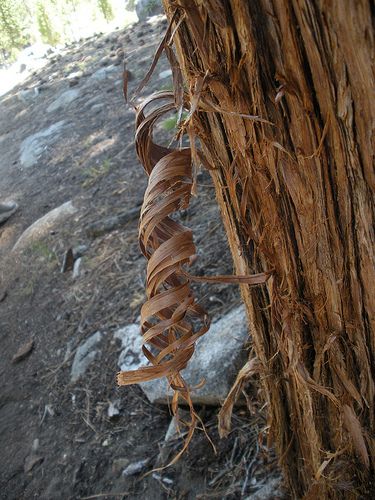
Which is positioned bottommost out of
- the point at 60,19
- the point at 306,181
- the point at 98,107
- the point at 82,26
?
the point at 98,107

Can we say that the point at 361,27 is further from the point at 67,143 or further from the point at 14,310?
the point at 67,143

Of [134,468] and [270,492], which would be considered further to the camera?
[134,468]

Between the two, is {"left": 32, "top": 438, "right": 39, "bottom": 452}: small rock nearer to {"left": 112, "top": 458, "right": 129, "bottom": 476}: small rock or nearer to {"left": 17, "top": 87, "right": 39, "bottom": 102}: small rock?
{"left": 112, "top": 458, "right": 129, "bottom": 476}: small rock

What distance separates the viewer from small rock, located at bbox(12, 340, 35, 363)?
2.68 metres

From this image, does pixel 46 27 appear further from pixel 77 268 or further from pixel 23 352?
pixel 23 352

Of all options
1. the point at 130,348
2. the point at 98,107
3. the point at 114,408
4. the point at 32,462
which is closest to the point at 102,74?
the point at 98,107

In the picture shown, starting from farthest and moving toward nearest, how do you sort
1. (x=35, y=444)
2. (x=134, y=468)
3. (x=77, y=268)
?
(x=77, y=268)
(x=35, y=444)
(x=134, y=468)

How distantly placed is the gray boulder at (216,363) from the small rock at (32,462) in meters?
0.67

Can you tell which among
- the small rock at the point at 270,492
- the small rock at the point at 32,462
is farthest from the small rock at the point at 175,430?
the small rock at the point at 32,462

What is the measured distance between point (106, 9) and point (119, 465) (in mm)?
14886

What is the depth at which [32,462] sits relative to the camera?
1.93 meters

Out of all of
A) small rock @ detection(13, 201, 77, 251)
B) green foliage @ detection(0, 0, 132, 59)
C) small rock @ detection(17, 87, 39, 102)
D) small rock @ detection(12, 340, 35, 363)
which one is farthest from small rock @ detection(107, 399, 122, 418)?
green foliage @ detection(0, 0, 132, 59)

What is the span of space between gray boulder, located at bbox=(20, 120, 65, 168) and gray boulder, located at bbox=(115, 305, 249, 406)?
16.2ft

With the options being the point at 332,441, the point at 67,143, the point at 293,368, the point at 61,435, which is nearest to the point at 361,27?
the point at 293,368
